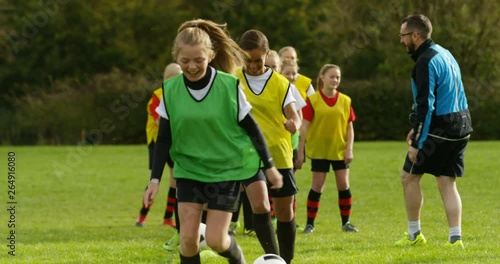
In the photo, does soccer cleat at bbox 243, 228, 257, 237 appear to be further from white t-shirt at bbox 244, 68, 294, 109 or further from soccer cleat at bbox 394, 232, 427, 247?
white t-shirt at bbox 244, 68, 294, 109

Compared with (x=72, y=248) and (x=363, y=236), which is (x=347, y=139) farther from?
(x=72, y=248)

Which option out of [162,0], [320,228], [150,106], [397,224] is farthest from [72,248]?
[162,0]

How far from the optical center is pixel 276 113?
728 centimetres

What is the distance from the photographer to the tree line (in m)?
36.8

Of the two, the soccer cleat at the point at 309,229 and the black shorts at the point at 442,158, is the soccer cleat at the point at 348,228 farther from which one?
the black shorts at the point at 442,158

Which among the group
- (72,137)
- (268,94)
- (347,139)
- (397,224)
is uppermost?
(268,94)

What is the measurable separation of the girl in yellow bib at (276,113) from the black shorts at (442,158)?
1369 millimetres

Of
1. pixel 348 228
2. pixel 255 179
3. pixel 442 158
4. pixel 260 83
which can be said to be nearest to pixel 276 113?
pixel 260 83

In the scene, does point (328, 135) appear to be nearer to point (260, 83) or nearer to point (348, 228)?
point (348, 228)

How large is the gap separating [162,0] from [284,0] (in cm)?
709

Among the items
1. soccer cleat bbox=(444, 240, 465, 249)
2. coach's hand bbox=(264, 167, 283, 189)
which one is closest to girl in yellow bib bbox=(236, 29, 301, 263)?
coach's hand bbox=(264, 167, 283, 189)

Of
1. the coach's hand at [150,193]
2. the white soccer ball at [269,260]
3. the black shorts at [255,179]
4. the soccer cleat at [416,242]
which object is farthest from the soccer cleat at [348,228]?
the coach's hand at [150,193]

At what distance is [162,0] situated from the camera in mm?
52312

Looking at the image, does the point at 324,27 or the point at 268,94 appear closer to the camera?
the point at 268,94
